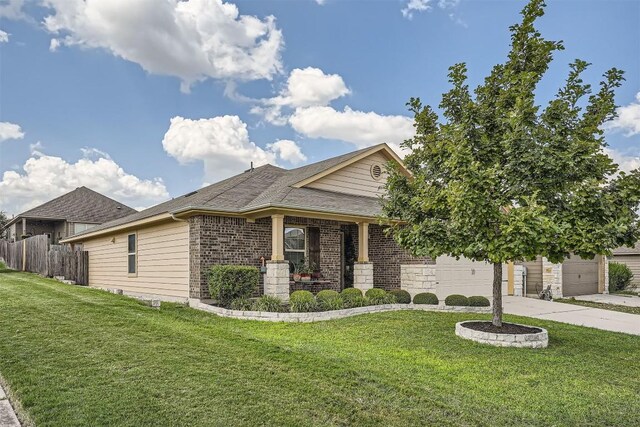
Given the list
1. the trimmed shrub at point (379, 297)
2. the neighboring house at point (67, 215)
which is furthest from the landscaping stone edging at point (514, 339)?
the neighboring house at point (67, 215)

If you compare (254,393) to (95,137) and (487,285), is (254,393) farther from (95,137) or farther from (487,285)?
(95,137)

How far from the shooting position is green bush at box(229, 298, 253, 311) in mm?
9762

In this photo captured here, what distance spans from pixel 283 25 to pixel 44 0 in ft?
22.0

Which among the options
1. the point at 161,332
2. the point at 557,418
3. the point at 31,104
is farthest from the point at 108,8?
the point at 557,418

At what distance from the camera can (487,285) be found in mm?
15008

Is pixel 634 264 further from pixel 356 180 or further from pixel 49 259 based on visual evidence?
pixel 49 259

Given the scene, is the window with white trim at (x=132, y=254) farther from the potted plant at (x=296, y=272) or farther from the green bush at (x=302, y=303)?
the green bush at (x=302, y=303)

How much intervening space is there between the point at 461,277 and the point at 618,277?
11.0 m

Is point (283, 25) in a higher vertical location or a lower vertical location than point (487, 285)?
higher

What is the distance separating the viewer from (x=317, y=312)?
947 centimetres

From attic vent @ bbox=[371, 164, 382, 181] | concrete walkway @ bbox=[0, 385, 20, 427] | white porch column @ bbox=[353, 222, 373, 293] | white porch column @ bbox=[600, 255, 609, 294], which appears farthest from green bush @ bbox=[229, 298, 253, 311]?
white porch column @ bbox=[600, 255, 609, 294]

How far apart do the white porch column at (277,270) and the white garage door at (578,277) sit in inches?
462

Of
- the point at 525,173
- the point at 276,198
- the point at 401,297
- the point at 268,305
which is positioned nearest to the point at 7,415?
Answer: the point at 268,305

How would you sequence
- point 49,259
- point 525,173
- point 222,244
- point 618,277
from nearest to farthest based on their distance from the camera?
1. point 525,173
2. point 222,244
3. point 618,277
4. point 49,259
